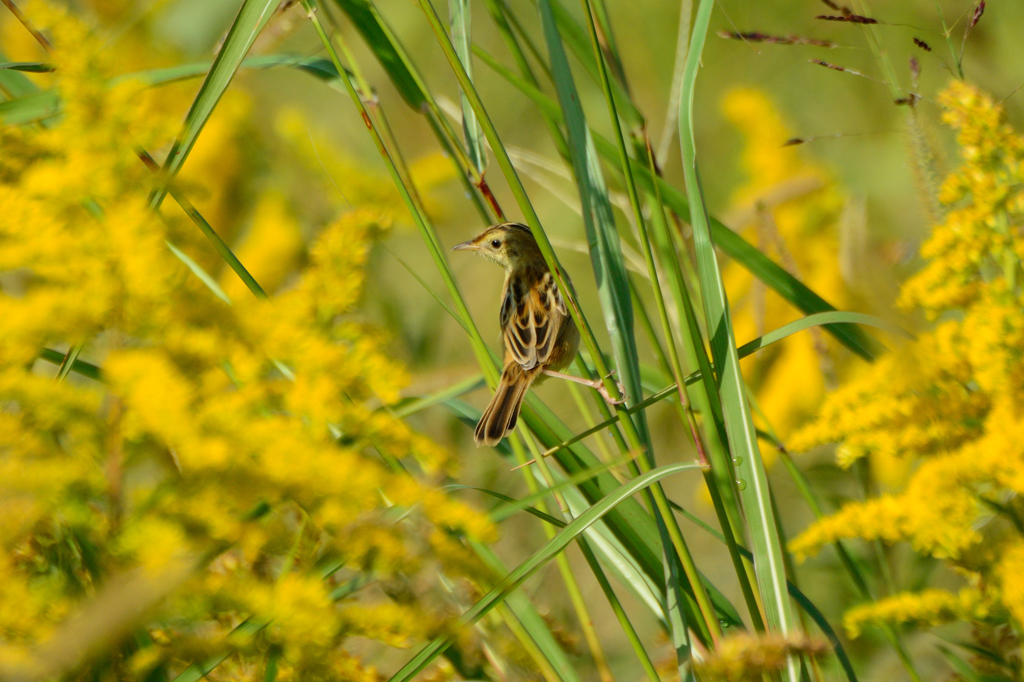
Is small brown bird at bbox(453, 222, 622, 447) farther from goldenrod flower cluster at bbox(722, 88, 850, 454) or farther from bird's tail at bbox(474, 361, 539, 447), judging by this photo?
goldenrod flower cluster at bbox(722, 88, 850, 454)

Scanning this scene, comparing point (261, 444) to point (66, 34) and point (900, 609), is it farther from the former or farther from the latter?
point (900, 609)

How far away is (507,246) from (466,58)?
4.59 feet

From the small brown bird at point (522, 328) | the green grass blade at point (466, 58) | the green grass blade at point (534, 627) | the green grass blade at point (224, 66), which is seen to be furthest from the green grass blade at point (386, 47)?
the green grass blade at point (534, 627)

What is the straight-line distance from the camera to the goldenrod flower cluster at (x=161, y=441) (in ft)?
2.63

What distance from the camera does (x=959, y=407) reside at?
1266 millimetres

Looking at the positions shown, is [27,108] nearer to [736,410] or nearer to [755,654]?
[736,410]

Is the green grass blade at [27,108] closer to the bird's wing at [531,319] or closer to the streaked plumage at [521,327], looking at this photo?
the streaked plumage at [521,327]

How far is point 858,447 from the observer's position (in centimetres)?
129

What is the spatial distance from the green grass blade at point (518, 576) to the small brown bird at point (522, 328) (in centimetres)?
29

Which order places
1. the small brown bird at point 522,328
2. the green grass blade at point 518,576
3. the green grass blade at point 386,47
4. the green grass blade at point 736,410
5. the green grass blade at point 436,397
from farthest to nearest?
the small brown bird at point 522,328
the green grass blade at point 436,397
the green grass blade at point 386,47
the green grass blade at point 736,410
the green grass blade at point 518,576

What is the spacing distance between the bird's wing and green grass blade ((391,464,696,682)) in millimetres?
1035

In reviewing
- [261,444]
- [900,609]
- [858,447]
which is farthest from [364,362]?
[900,609]

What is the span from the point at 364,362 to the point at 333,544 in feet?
0.88

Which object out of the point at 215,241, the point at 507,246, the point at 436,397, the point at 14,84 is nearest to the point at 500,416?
the point at 436,397
